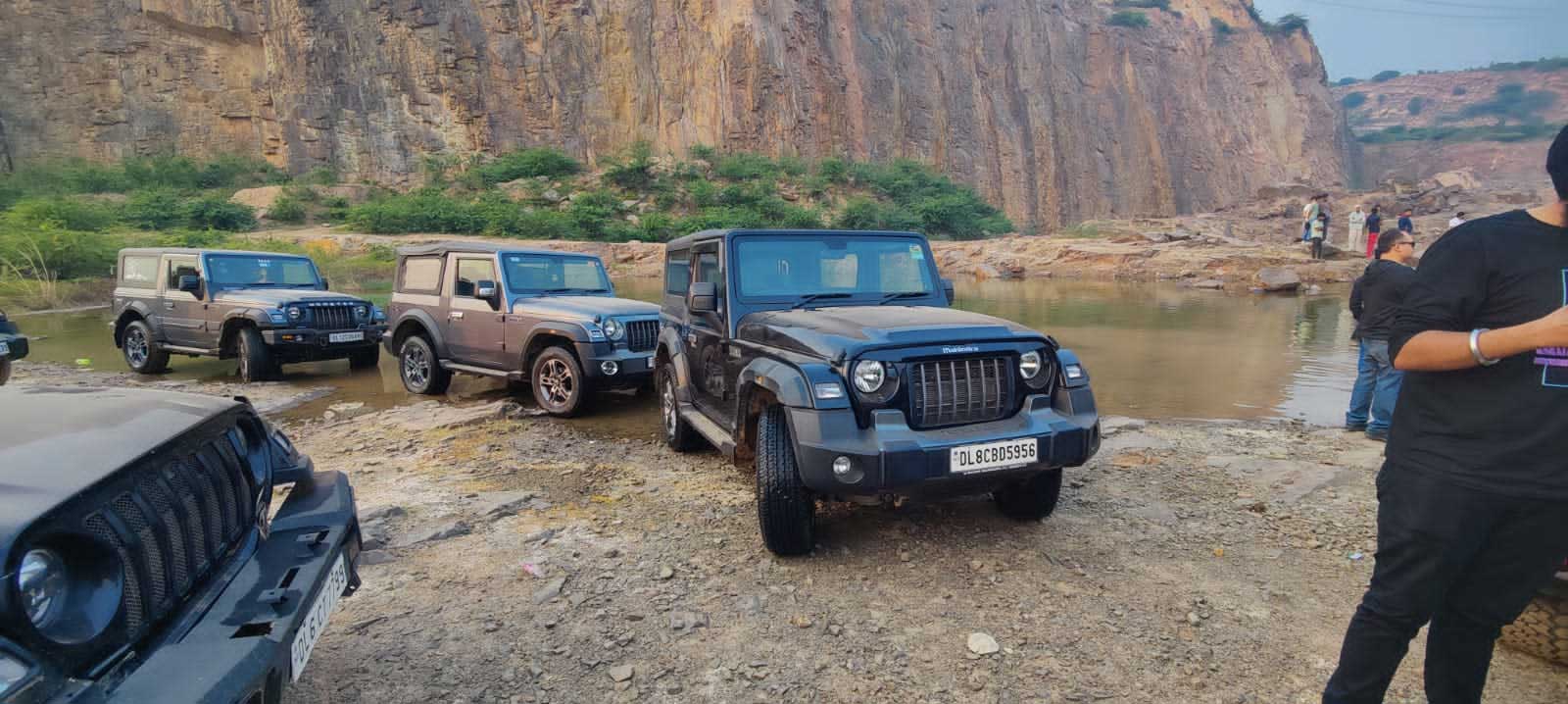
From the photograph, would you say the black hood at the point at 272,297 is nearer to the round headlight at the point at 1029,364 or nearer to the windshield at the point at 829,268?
the windshield at the point at 829,268

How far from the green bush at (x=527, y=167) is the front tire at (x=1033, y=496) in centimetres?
3594

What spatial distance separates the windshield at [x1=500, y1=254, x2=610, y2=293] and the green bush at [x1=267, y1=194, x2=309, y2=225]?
90.9ft

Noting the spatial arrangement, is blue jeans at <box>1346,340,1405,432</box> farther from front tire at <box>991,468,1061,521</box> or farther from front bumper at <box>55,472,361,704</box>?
front bumper at <box>55,472,361,704</box>

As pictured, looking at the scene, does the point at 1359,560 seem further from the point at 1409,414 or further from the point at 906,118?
the point at 906,118

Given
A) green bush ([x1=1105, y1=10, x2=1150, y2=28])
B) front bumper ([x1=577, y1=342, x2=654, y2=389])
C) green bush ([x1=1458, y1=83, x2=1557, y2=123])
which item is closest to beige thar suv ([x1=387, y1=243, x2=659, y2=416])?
front bumper ([x1=577, y1=342, x2=654, y2=389])

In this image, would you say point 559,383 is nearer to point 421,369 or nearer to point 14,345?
point 421,369

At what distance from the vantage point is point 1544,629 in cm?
270

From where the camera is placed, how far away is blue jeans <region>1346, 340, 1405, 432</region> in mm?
5840

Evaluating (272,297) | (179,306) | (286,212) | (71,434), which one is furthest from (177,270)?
(286,212)

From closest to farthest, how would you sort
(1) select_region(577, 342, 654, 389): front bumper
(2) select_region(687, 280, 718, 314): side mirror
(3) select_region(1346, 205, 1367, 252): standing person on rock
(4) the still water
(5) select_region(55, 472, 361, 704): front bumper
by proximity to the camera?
(5) select_region(55, 472, 361, 704): front bumper < (2) select_region(687, 280, 718, 314): side mirror < (1) select_region(577, 342, 654, 389): front bumper < (4) the still water < (3) select_region(1346, 205, 1367, 252): standing person on rock

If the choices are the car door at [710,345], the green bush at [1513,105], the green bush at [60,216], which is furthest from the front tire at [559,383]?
the green bush at [1513,105]

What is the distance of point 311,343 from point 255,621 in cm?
829

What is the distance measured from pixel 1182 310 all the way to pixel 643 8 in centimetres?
3501

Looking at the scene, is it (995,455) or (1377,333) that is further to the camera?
(1377,333)
